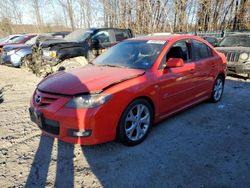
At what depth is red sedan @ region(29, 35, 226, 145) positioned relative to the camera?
321cm

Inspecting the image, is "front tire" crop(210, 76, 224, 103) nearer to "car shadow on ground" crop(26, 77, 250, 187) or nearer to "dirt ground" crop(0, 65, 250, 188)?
"dirt ground" crop(0, 65, 250, 188)

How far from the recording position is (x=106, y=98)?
3.22m

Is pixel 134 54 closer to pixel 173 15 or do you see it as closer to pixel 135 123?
pixel 135 123

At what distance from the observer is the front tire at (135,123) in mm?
3489

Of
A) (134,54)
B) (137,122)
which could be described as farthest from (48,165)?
(134,54)

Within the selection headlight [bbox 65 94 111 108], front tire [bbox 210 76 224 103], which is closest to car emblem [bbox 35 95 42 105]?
headlight [bbox 65 94 111 108]

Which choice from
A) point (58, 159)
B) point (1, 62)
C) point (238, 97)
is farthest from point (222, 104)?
point (1, 62)

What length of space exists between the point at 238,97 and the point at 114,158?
13.8 ft

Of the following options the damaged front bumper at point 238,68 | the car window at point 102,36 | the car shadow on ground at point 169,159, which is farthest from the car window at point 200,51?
the car window at point 102,36

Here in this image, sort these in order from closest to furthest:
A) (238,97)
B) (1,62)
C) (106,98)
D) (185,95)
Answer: (106,98) → (185,95) → (238,97) → (1,62)

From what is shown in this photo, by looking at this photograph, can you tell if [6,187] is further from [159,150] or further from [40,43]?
[40,43]

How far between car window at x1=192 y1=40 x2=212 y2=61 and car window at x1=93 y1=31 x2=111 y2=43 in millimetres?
4694

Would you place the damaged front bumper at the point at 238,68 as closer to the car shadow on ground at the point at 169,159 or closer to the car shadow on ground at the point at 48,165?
the car shadow on ground at the point at 169,159

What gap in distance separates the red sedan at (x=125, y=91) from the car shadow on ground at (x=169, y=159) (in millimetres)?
295
